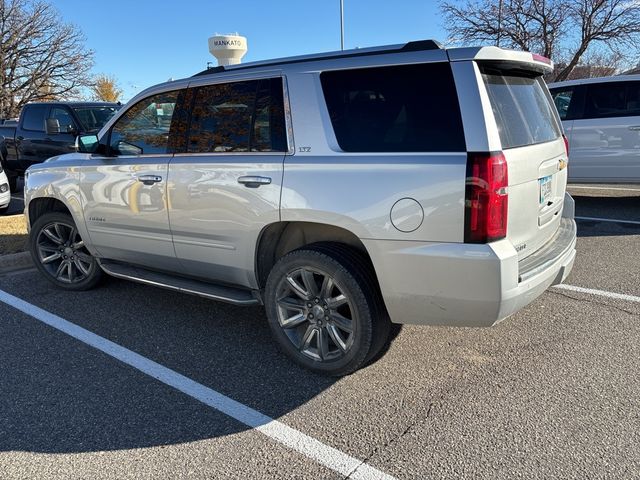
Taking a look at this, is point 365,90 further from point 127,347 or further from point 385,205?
point 127,347

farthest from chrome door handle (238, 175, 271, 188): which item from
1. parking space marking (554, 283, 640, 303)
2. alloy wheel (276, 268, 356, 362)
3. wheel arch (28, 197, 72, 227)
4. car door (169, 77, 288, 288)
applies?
parking space marking (554, 283, 640, 303)

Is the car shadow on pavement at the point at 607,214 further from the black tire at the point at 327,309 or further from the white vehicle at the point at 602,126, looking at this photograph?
the black tire at the point at 327,309

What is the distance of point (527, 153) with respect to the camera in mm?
3064

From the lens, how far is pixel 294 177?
3346 mm

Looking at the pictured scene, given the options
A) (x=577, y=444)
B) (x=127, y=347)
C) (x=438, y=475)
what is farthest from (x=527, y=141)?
(x=127, y=347)

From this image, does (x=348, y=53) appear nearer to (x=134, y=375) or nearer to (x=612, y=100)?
(x=134, y=375)

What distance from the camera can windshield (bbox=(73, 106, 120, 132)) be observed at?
977cm

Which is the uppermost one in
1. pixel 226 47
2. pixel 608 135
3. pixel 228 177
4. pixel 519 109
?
pixel 226 47

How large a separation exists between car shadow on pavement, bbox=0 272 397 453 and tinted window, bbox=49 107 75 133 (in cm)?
577

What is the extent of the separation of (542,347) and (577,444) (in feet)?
3.72

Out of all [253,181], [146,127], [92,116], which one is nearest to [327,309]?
[253,181]

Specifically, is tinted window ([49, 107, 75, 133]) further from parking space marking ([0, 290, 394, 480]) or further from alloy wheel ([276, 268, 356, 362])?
alloy wheel ([276, 268, 356, 362])

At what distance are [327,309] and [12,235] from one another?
5.34m

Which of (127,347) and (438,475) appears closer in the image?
(438,475)
